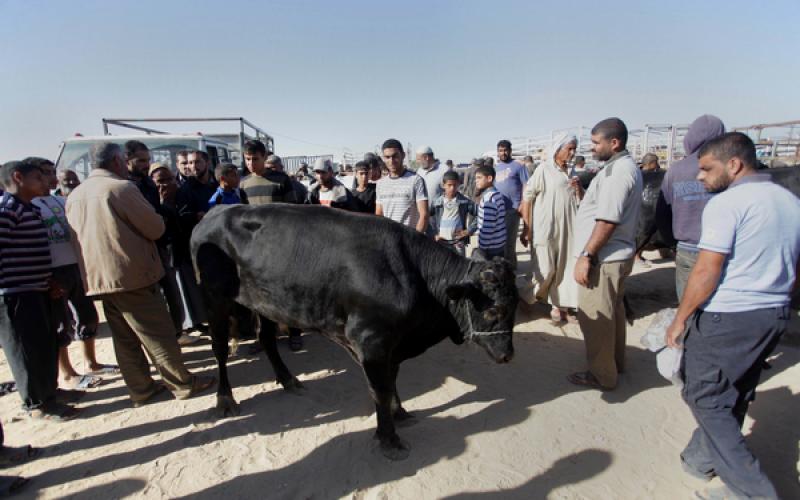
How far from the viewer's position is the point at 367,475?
2656mm

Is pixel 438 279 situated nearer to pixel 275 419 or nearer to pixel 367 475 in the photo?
pixel 367 475

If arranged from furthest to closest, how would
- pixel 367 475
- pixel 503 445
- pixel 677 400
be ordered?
pixel 677 400, pixel 503 445, pixel 367 475

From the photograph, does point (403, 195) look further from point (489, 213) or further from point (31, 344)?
point (31, 344)

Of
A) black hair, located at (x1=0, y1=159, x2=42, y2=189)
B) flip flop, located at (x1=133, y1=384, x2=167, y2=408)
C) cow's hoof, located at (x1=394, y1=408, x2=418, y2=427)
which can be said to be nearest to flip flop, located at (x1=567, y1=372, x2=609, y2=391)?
cow's hoof, located at (x1=394, y1=408, x2=418, y2=427)

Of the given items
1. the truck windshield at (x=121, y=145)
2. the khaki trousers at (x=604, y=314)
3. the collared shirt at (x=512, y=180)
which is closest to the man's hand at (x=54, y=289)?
the truck windshield at (x=121, y=145)

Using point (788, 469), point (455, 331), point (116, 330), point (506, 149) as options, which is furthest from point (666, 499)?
point (506, 149)

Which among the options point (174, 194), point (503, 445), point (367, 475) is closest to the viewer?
point (367, 475)

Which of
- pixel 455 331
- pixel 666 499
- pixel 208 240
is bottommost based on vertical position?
pixel 666 499

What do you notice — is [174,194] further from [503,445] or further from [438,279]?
[503,445]

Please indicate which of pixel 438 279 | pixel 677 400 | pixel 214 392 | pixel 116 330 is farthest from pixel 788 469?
pixel 116 330

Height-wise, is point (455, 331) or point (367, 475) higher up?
point (455, 331)

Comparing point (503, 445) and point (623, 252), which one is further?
point (623, 252)

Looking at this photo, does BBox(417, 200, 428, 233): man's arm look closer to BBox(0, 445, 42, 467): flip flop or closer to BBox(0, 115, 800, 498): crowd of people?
BBox(0, 115, 800, 498): crowd of people

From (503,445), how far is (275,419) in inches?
72.8
